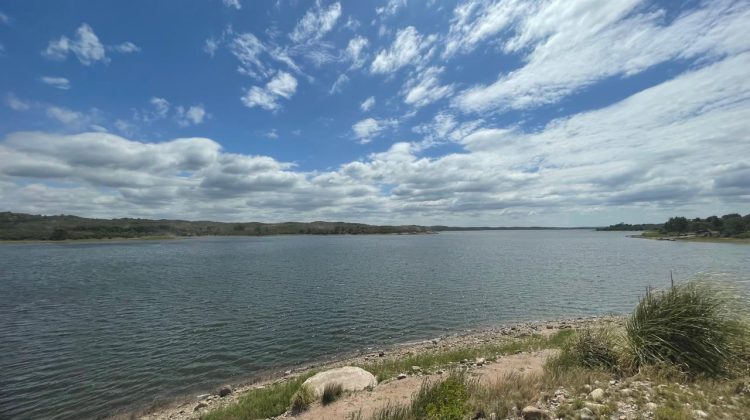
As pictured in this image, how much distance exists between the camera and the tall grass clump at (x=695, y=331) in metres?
10.4

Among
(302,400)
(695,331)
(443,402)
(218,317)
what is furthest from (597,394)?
(218,317)

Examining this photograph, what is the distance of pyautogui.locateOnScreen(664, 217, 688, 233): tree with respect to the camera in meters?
176

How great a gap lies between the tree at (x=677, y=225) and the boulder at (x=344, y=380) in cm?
22236

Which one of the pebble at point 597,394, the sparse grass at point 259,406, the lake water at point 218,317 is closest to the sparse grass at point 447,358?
the sparse grass at point 259,406

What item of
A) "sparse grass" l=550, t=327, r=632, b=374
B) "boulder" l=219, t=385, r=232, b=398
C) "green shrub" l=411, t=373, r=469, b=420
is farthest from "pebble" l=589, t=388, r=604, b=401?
"boulder" l=219, t=385, r=232, b=398

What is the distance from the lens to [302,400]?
1182cm

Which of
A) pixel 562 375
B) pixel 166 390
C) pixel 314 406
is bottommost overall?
pixel 166 390

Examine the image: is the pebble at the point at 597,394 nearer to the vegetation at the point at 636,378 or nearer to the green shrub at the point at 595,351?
the vegetation at the point at 636,378

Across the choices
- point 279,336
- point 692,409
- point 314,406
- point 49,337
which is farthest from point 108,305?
point 692,409

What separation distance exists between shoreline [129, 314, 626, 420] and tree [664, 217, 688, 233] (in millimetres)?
199031

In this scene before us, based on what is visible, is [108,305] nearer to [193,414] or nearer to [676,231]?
[193,414]

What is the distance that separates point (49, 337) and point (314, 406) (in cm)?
2572

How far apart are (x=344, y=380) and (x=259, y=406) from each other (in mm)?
3100

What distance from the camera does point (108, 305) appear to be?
116 ft
